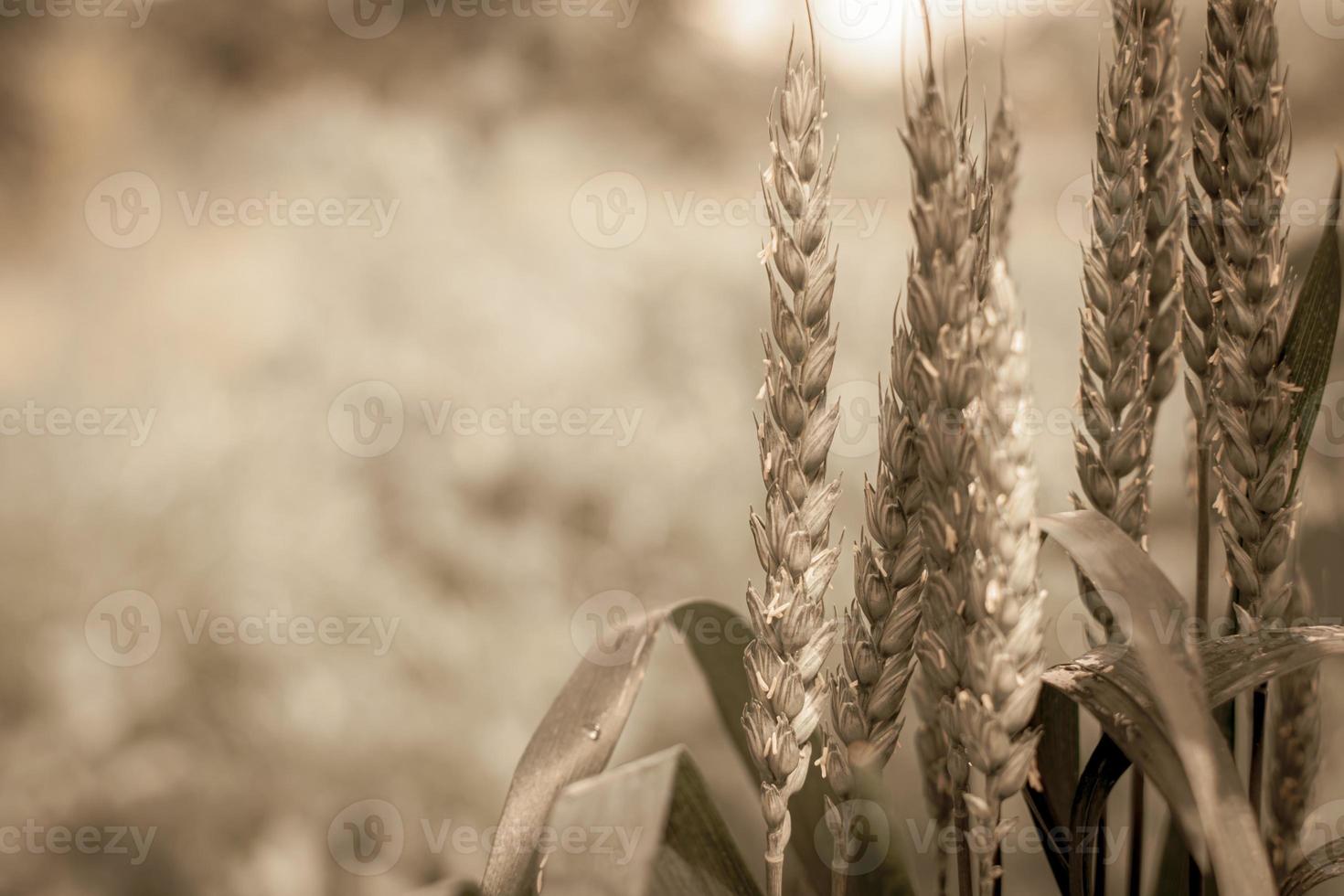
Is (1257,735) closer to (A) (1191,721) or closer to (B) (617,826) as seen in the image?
(A) (1191,721)

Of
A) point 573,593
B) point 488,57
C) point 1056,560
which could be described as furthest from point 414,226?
point 1056,560

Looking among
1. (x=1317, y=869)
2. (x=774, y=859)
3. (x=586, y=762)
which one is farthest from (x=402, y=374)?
(x=1317, y=869)

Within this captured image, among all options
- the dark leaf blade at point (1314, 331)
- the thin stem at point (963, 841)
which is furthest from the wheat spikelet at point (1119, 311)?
the thin stem at point (963, 841)

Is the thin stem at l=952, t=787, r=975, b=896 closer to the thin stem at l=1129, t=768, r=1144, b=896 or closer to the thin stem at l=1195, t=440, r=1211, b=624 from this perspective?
the thin stem at l=1129, t=768, r=1144, b=896

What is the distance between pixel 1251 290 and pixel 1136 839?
0.37m

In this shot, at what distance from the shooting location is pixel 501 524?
83 cm

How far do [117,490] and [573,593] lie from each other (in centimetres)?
46

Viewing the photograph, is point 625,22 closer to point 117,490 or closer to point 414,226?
point 414,226

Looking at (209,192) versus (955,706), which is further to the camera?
(209,192)

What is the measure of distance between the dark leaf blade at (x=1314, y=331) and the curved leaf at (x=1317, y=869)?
0.73ft

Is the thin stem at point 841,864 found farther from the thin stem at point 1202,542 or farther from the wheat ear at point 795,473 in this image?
the thin stem at point 1202,542

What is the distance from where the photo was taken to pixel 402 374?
0.83 meters

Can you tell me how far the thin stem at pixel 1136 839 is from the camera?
1.69 feet

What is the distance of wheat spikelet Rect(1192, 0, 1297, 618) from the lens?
1.57 ft
